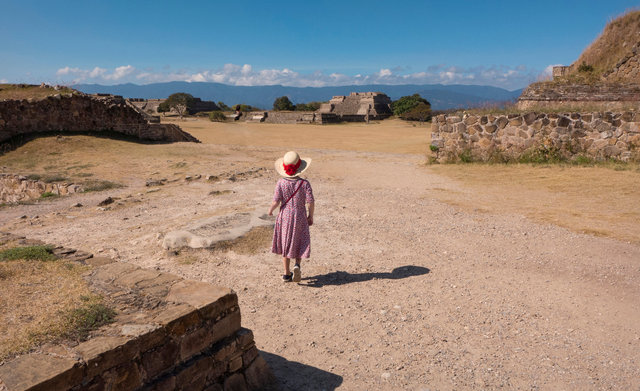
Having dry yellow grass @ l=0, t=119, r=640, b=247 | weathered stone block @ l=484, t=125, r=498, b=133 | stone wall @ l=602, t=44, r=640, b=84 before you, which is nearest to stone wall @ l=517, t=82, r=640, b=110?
stone wall @ l=602, t=44, r=640, b=84

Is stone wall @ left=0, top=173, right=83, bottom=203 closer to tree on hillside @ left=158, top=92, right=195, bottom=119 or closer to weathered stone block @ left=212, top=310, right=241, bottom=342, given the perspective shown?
weathered stone block @ left=212, top=310, right=241, bottom=342

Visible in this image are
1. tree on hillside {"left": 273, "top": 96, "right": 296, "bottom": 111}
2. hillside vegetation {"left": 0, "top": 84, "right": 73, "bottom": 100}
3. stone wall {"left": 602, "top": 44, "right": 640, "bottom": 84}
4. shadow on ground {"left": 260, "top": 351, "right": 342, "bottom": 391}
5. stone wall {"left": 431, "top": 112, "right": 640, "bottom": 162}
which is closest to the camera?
shadow on ground {"left": 260, "top": 351, "right": 342, "bottom": 391}

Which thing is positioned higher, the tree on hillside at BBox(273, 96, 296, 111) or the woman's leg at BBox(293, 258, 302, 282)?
the tree on hillside at BBox(273, 96, 296, 111)

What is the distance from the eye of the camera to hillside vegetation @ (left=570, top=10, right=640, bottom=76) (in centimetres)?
2145

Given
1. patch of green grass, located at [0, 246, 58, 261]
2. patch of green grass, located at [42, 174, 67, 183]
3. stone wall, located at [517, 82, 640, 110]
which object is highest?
stone wall, located at [517, 82, 640, 110]

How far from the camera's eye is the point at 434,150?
15180 millimetres

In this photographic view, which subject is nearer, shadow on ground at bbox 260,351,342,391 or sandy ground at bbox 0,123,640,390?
shadow on ground at bbox 260,351,342,391

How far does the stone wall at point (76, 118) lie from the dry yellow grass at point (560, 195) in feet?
46.3

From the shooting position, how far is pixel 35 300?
120 inches

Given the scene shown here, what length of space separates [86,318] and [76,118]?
63.0ft

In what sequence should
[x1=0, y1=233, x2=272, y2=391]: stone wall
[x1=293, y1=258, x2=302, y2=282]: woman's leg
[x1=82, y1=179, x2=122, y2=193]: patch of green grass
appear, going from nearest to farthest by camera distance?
[x1=0, y1=233, x2=272, y2=391]: stone wall < [x1=293, y1=258, x2=302, y2=282]: woman's leg < [x1=82, y1=179, x2=122, y2=193]: patch of green grass

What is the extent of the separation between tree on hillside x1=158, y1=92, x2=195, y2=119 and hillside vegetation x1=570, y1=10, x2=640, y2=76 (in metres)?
40.6

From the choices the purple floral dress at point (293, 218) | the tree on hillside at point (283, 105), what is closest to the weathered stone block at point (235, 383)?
the purple floral dress at point (293, 218)

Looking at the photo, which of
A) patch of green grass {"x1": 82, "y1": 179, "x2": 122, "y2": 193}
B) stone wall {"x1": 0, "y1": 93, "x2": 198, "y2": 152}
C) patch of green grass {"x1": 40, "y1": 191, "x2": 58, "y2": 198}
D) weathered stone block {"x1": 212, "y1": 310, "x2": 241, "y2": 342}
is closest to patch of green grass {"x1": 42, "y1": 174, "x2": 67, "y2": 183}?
patch of green grass {"x1": 40, "y1": 191, "x2": 58, "y2": 198}
